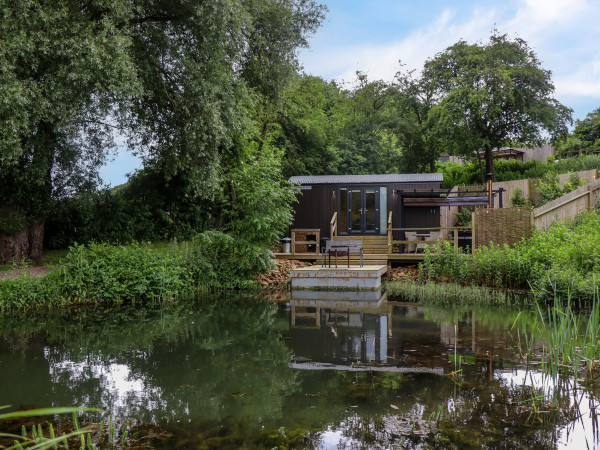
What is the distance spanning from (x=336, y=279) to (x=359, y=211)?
581cm

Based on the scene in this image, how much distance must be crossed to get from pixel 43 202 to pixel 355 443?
11.3m

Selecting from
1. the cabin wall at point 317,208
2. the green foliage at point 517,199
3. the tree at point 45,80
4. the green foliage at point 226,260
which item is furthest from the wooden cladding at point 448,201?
the tree at point 45,80

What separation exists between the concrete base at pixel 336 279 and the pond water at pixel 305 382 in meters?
3.58

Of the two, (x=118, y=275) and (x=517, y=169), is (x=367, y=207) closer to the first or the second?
(x=118, y=275)

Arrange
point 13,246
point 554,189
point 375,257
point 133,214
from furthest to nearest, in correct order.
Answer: point 554,189 < point 133,214 < point 375,257 < point 13,246

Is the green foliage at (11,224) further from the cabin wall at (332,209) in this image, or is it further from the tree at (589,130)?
the tree at (589,130)

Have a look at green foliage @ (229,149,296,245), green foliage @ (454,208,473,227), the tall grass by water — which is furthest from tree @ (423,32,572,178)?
the tall grass by water

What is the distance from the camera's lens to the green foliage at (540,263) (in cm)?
799

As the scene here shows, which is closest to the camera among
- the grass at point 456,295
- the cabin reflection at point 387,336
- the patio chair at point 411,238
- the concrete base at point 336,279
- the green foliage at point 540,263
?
the cabin reflection at point 387,336

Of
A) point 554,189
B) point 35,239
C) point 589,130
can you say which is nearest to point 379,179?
point 554,189

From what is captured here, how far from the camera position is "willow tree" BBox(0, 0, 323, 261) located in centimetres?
897

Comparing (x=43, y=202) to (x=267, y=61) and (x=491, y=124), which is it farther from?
(x=491, y=124)

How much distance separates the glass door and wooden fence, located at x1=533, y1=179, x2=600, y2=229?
19.2ft

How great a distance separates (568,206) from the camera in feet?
39.5
